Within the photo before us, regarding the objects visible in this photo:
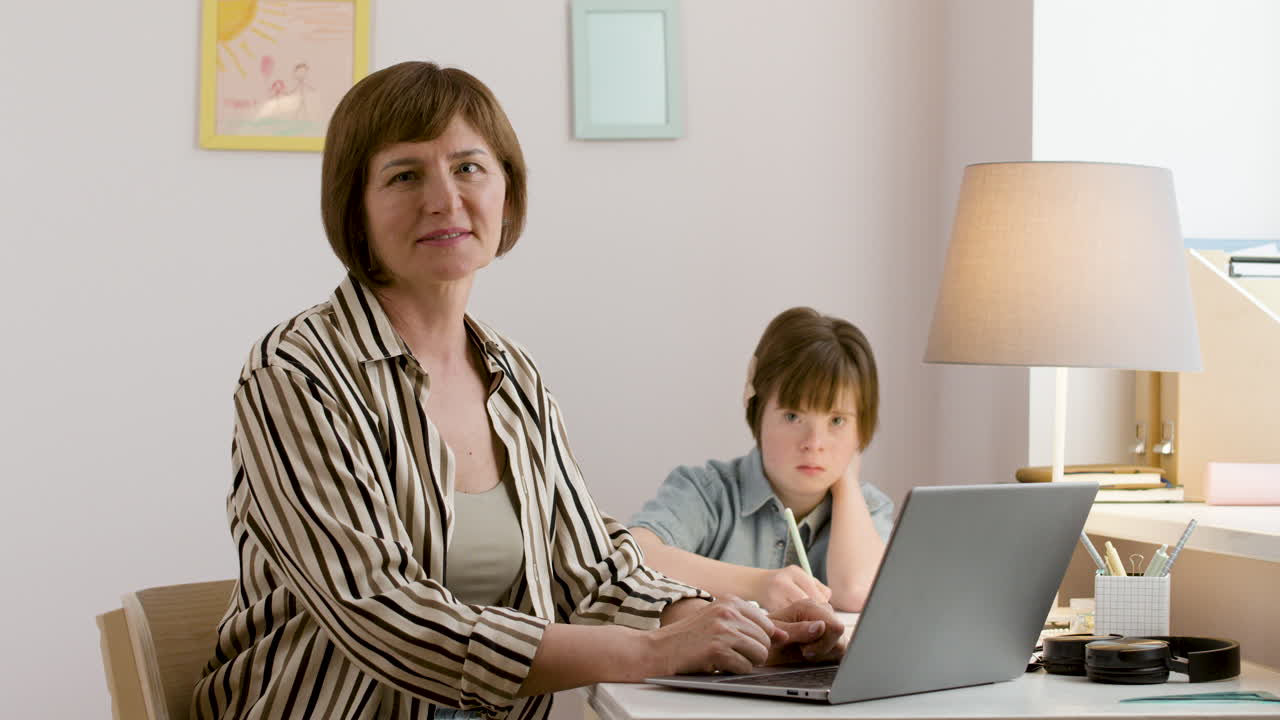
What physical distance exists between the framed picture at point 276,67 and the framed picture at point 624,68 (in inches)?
16.5

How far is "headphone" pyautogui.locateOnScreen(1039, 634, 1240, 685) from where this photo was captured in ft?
4.05

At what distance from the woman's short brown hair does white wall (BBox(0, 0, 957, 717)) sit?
1172mm

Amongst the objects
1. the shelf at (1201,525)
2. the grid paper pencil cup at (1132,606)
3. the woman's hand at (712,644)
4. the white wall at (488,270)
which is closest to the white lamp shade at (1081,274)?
the shelf at (1201,525)

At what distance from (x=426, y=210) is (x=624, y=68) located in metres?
1.33

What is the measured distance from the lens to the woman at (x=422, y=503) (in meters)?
1.17

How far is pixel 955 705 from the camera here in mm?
1106

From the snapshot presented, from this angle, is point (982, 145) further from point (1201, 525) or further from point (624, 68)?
point (1201, 525)

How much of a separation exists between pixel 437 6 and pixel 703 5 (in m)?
0.52

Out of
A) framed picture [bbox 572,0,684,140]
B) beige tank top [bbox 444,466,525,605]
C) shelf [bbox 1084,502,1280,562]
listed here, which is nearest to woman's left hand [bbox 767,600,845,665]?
beige tank top [bbox 444,466,525,605]

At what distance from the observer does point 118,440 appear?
253cm

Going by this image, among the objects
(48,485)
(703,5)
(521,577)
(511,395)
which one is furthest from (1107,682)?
(48,485)

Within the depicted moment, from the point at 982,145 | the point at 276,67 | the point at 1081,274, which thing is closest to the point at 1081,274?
the point at 1081,274

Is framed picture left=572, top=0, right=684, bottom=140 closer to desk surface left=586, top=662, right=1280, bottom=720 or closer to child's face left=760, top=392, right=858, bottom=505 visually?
child's face left=760, top=392, right=858, bottom=505

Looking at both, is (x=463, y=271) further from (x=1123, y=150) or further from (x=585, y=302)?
(x=1123, y=150)
